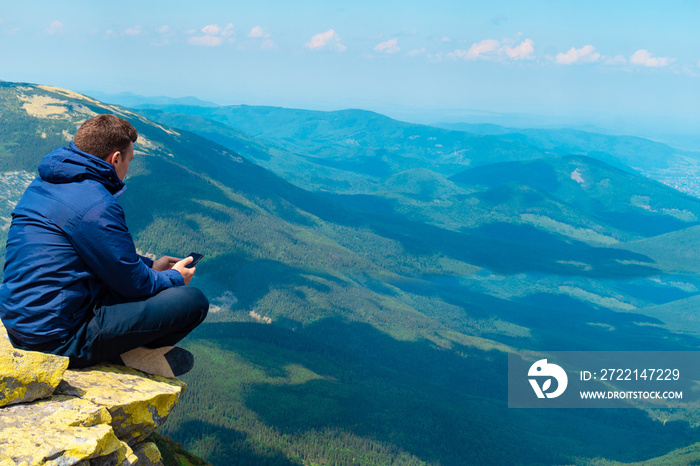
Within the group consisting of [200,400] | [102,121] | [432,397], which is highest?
[102,121]

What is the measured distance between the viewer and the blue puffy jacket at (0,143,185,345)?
10141 millimetres

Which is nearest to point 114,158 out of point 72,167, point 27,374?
point 72,167

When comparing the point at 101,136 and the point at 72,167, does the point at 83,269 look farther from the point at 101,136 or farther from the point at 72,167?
the point at 101,136

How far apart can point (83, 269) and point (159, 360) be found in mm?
4264

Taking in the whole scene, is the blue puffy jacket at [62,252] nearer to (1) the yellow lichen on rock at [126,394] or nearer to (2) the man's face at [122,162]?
(2) the man's face at [122,162]

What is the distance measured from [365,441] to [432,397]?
174 ft

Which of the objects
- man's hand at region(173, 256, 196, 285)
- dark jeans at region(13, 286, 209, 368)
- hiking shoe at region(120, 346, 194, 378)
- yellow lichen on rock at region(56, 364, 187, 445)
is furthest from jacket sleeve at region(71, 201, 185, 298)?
hiking shoe at region(120, 346, 194, 378)

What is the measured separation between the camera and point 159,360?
1370cm

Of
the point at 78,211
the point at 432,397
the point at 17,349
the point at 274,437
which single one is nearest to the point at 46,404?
the point at 17,349

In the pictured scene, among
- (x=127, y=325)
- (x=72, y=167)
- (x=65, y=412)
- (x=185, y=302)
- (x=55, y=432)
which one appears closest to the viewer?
(x=55, y=432)

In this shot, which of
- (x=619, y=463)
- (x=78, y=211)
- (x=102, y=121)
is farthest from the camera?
(x=619, y=463)

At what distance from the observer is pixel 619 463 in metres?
173

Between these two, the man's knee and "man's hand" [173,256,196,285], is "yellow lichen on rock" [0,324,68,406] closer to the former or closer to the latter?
the man's knee

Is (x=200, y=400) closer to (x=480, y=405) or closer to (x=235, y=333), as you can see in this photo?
(x=235, y=333)
